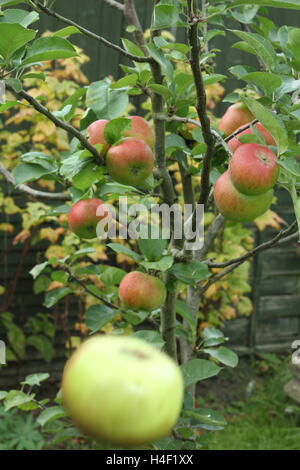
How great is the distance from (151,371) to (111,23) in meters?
2.85

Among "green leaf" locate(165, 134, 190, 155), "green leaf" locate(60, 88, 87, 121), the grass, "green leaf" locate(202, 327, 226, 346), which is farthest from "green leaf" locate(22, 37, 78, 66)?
the grass

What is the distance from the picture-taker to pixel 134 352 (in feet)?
0.39

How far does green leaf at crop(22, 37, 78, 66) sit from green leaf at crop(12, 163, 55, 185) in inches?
10.4

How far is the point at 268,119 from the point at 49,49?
30cm

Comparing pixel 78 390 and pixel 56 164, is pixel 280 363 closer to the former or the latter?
pixel 56 164

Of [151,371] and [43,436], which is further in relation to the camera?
[43,436]

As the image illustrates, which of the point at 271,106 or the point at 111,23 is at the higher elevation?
the point at 111,23

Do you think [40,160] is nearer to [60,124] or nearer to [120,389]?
[60,124]

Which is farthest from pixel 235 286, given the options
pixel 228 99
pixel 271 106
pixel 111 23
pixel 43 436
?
pixel 271 106

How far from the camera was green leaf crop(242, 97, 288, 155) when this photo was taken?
17.7 inches

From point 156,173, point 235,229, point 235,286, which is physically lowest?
point 235,286

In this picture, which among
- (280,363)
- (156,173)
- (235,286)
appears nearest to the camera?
(156,173)

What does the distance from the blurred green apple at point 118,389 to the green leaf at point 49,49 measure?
0.58 metres

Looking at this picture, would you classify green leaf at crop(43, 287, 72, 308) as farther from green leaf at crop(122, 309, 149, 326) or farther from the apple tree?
green leaf at crop(122, 309, 149, 326)
